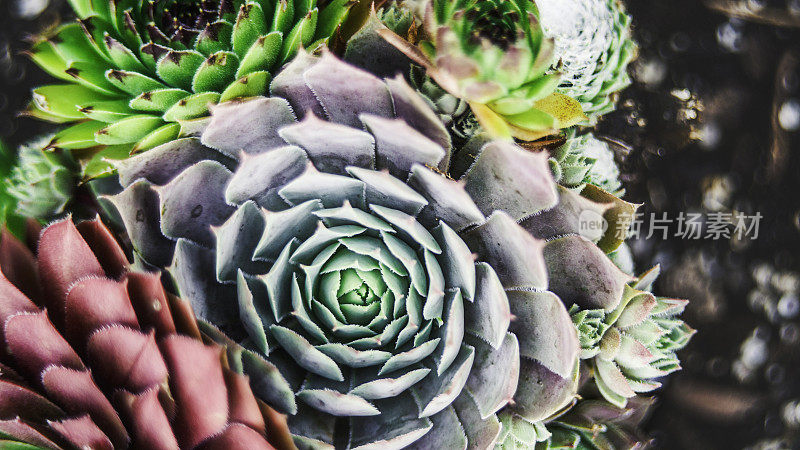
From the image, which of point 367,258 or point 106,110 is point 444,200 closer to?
point 367,258

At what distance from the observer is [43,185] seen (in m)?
0.46

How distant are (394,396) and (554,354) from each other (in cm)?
10

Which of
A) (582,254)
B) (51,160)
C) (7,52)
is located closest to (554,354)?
(582,254)

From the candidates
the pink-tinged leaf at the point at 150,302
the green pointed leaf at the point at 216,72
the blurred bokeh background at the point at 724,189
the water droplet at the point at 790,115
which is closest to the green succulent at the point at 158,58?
the green pointed leaf at the point at 216,72

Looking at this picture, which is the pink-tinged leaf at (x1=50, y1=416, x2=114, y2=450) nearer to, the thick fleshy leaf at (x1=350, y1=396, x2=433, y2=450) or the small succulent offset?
the small succulent offset

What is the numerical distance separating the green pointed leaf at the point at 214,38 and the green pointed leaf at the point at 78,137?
10 cm

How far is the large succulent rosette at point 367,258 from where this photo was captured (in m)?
0.34

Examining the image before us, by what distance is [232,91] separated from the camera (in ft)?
1.20

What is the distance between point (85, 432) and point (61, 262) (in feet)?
0.30

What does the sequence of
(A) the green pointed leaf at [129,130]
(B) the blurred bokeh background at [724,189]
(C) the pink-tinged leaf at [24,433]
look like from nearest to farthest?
(C) the pink-tinged leaf at [24,433]
(A) the green pointed leaf at [129,130]
(B) the blurred bokeh background at [724,189]

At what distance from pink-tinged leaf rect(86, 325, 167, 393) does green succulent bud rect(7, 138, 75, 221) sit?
0.19 m

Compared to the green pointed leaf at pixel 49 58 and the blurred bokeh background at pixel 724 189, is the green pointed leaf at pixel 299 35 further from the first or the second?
the blurred bokeh background at pixel 724 189

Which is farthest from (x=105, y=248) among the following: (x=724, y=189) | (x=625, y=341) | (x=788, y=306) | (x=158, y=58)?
(x=788, y=306)

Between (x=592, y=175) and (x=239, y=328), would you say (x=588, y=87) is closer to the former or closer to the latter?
(x=592, y=175)
